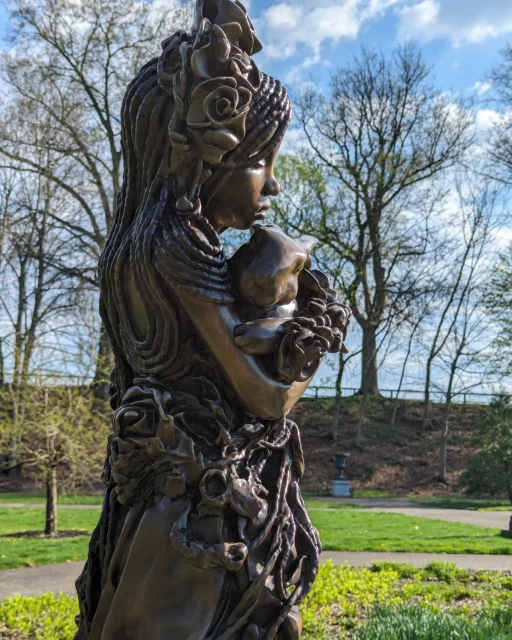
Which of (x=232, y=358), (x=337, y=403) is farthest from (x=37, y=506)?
(x=232, y=358)

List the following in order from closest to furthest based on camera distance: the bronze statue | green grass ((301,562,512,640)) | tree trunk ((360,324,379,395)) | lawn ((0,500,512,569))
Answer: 1. the bronze statue
2. green grass ((301,562,512,640))
3. lawn ((0,500,512,569))
4. tree trunk ((360,324,379,395))

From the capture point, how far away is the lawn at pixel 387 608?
4.16 m

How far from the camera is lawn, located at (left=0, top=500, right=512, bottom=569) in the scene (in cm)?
836

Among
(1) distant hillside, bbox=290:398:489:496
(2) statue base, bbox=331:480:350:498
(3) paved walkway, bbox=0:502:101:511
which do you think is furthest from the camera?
(1) distant hillside, bbox=290:398:489:496

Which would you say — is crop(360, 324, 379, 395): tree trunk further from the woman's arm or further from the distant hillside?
the woman's arm

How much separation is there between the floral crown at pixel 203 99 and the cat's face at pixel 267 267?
0.82 ft

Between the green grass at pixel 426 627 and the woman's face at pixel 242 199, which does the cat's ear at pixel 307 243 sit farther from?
the green grass at pixel 426 627

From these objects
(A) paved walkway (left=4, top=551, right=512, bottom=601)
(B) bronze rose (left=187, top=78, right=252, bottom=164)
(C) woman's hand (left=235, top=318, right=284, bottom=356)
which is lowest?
(A) paved walkway (left=4, top=551, right=512, bottom=601)

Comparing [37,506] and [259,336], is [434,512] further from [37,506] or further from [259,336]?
[259,336]

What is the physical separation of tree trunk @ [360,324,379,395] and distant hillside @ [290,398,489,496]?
1136mm

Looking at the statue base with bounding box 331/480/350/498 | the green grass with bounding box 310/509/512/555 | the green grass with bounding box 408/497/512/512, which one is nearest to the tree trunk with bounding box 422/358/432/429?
the green grass with bounding box 408/497/512/512

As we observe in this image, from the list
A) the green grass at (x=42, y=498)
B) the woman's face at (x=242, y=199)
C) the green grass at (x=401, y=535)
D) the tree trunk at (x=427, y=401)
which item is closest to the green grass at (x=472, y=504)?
the green grass at (x=401, y=535)

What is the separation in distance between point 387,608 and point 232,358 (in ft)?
12.1

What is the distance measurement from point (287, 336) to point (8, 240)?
20.2m
